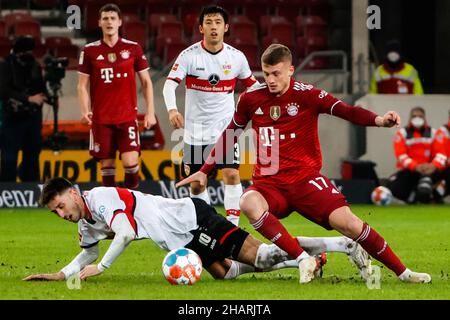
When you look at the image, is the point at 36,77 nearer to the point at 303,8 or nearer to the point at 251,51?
the point at 251,51

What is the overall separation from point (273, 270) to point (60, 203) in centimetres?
158

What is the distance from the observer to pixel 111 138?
Result: 12.0 m

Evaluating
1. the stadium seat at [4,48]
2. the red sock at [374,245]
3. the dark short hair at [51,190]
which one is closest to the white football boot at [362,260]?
the red sock at [374,245]

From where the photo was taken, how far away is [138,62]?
1200 cm

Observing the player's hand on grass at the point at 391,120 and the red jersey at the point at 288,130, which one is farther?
the red jersey at the point at 288,130

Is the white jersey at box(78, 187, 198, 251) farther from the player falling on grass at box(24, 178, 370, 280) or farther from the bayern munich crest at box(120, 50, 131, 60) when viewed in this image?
the bayern munich crest at box(120, 50, 131, 60)

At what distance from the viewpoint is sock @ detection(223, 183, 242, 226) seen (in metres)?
10.6

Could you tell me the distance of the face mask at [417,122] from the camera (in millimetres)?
16562

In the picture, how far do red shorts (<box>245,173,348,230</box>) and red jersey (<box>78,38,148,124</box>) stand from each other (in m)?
4.04

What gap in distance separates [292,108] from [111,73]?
4.12m

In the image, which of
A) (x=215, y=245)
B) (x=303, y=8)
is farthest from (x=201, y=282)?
(x=303, y=8)

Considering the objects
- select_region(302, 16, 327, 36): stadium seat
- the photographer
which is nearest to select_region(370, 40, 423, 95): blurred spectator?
select_region(302, 16, 327, 36): stadium seat

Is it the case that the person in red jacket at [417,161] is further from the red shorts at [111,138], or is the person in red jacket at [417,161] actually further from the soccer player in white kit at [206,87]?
the soccer player in white kit at [206,87]

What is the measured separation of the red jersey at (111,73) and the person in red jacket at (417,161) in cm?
561
